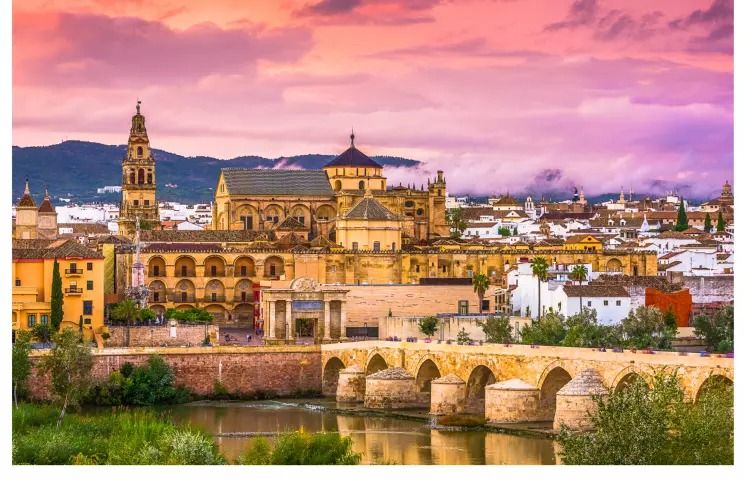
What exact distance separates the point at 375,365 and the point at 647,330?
720 centimetres

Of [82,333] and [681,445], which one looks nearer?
[681,445]

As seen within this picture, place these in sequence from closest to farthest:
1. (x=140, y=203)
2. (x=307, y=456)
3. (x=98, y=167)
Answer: (x=307, y=456)
(x=140, y=203)
(x=98, y=167)

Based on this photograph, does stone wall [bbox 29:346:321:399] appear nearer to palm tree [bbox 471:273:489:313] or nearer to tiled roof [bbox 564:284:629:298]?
tiled roof [bbox 564:284:629:298]

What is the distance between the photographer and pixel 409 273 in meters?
74.0

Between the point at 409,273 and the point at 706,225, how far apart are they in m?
33.1

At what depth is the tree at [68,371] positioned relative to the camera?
50.3 meters

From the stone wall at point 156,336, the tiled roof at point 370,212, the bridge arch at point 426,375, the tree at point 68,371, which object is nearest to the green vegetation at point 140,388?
the tree at point 68,371

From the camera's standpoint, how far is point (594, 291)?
195 ft

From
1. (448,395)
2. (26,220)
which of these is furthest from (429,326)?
(26,220)

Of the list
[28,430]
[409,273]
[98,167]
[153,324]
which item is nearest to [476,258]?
[409,273]

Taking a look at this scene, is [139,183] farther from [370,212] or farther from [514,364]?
[514,364]

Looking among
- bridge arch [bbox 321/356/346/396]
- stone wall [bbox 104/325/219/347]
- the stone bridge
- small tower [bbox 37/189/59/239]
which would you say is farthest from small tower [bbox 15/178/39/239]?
bridge arch [bbox 321/356/346/396]
